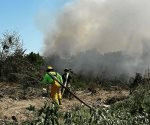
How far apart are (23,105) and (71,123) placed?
371 inches

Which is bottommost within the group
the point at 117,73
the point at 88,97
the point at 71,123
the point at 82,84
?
the point at 71,123

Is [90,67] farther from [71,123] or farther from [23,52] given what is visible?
[71,123]

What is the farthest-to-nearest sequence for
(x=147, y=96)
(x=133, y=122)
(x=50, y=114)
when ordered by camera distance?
(x=147, y=96), (x=133, y=122), (x=50, y=114)

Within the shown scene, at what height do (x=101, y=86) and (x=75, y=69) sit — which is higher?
(x=75, y=69)

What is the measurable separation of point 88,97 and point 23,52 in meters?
5.52

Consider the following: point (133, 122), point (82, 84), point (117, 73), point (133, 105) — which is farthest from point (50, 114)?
point (117, 73)

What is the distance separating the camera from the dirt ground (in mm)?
17609

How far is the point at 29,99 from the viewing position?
20453 millimetres

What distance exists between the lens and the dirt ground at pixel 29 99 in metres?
17.6

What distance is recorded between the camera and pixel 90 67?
34.8m

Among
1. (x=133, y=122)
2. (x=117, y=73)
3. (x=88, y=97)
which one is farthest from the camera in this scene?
(x=117, y=73)

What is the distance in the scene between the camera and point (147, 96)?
548 inches

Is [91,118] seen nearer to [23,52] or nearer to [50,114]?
[50,114]

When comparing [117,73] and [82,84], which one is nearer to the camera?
[82,84]
